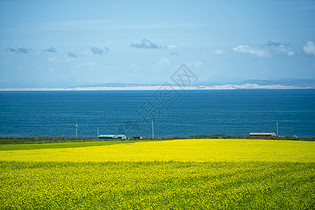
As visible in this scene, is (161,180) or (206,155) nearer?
(161,180)

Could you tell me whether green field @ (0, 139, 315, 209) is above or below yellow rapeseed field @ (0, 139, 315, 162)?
above

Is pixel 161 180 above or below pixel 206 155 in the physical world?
above

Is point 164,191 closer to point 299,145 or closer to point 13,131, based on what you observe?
point 299,145

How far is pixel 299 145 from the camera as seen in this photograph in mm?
34719

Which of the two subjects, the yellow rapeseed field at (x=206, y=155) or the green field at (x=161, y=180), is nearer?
the green field at (x=161, y=180)

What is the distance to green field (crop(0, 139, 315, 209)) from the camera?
16859 mm

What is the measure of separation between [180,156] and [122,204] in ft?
40.2

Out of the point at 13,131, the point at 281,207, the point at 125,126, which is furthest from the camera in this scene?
the point at 125,126

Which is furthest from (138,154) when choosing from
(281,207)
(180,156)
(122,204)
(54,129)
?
(54,129)

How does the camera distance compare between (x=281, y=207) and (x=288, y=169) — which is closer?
(x=281, y=207)

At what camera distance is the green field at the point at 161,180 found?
55.3ft

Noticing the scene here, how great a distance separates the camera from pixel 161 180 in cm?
2061

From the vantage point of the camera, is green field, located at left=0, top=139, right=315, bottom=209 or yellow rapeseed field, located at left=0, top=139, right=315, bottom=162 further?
yellow rapeseed field, located at left=0, top=139, right=315, bottom=162

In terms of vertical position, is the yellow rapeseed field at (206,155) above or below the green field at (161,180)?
below
